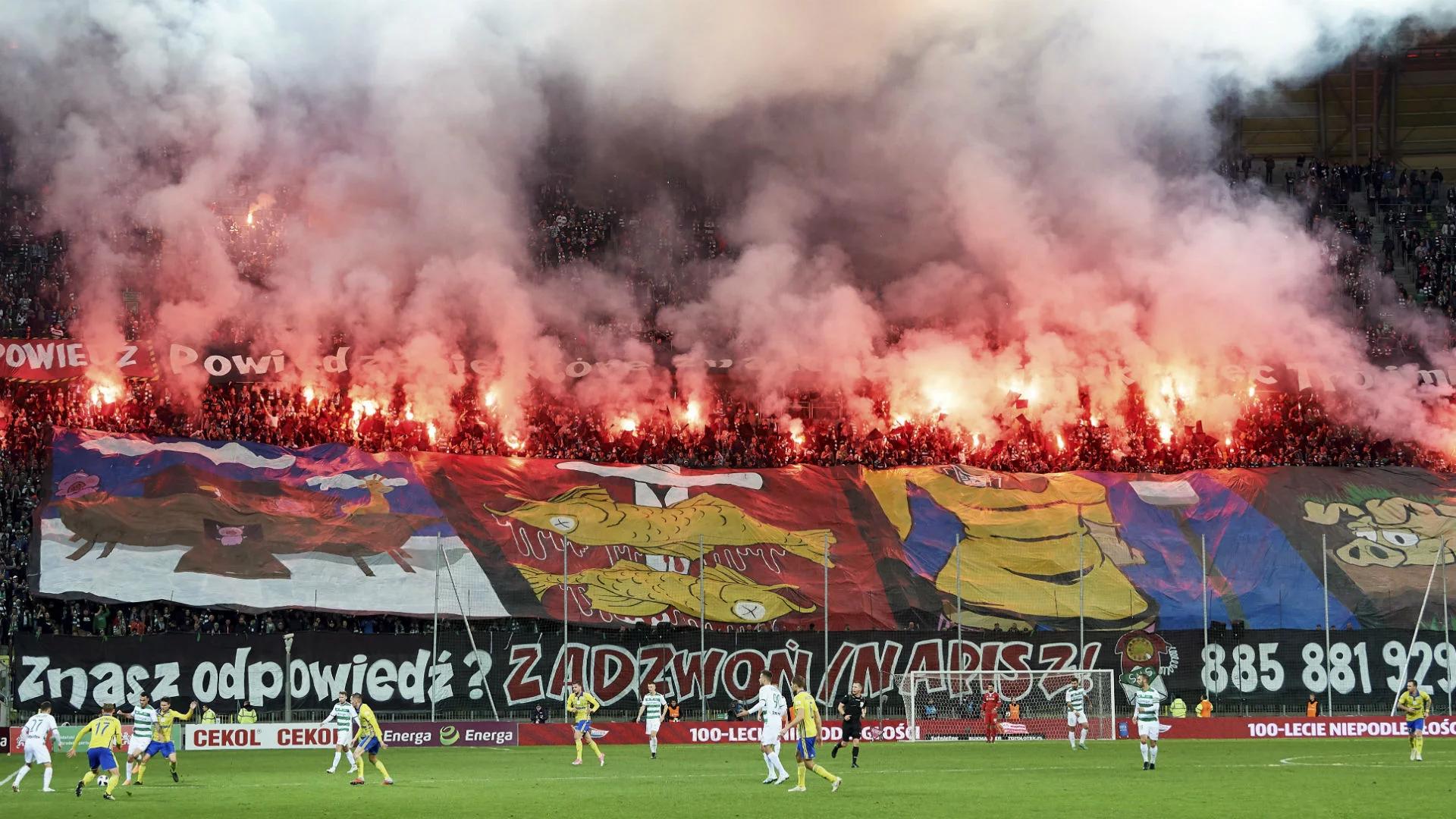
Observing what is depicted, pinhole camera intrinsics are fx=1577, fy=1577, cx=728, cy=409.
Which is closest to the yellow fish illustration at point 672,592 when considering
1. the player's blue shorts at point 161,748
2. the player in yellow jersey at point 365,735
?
the player in yellow jersey at point 365,735

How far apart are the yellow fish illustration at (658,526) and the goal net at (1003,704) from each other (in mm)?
8106

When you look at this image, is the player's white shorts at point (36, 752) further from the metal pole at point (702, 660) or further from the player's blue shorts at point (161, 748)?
the metal pole at point (702, 660)

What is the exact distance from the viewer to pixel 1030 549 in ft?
184

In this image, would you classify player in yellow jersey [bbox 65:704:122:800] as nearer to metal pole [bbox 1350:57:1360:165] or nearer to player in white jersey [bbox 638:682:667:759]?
player in white jersey [bbox 638:682:667:759]

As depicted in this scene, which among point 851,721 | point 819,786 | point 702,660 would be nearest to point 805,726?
point 819,786

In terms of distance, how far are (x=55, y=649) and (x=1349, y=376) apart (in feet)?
160

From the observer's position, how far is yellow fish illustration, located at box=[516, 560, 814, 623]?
52562mm

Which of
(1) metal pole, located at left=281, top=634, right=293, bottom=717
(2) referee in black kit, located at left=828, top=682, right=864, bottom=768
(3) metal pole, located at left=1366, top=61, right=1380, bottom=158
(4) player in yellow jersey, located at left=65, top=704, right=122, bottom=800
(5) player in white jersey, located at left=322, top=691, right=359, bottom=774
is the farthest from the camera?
(3) metal pole, located at left=1366, top=61, right=1380, bottom=158

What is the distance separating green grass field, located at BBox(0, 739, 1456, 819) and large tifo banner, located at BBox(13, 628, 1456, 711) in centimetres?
458

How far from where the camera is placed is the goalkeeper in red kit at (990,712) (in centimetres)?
4731

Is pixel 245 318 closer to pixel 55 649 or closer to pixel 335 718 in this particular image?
pixel 55 649

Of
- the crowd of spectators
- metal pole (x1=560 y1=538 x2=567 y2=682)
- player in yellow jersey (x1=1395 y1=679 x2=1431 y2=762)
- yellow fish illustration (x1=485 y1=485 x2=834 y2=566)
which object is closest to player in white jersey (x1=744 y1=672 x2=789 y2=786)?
metal pole (x1=560 y1=538 x2=567 y2=682)

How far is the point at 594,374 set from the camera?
6556 centimetres

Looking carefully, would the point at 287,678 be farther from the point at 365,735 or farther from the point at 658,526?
the point at 658,526
